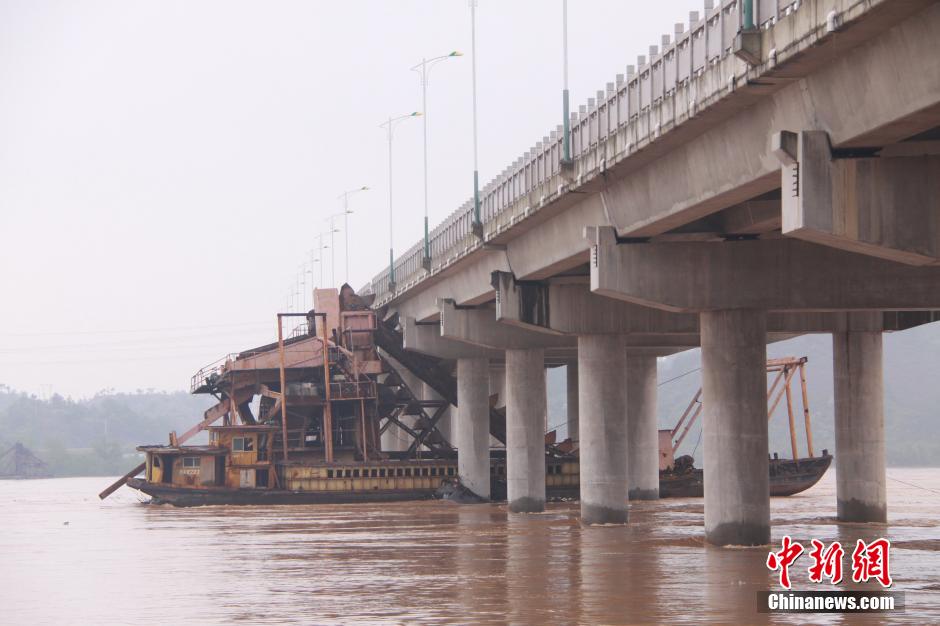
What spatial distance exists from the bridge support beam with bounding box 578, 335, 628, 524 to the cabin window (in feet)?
103

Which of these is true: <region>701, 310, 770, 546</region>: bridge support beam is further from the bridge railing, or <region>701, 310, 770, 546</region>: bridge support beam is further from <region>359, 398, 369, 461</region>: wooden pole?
<region>359, 398, 369, 461</region>: wooden pole

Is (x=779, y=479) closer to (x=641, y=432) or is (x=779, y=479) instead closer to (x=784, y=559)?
(x=641, y=432)

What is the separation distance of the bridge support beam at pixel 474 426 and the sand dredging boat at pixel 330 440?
0.86 metres

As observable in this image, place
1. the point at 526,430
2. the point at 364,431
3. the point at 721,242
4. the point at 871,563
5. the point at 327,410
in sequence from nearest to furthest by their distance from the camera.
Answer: the point at 871,563, the point at 721,242, the point at 526,430, the point at 364,431, the point at 327,410

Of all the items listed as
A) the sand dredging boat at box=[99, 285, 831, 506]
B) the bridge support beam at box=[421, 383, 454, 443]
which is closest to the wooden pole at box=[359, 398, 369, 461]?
the sand dredging boat at box=[99, 285, 831, 506]

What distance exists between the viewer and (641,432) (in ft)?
258

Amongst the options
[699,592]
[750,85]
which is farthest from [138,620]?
[750,85]

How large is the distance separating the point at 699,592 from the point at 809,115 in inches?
367

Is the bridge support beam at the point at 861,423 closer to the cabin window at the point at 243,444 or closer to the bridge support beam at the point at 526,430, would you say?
the bridge support beam at the point at 526,430

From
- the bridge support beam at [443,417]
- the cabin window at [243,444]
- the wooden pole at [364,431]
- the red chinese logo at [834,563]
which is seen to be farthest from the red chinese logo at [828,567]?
the bridge support beam at [443,417]

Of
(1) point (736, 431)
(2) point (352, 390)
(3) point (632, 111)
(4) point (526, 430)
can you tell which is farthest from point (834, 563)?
(2) point (352, 390)

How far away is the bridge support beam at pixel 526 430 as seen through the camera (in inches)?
2662

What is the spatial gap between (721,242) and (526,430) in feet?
83.9

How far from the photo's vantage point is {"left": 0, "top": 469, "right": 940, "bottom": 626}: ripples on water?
95.9 feet
